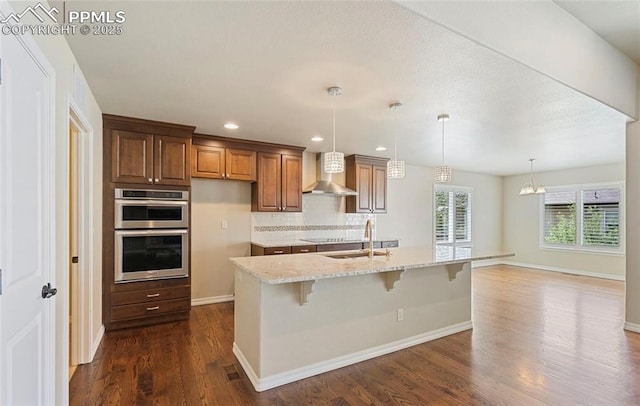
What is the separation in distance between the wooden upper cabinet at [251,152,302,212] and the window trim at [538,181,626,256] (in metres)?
6.15

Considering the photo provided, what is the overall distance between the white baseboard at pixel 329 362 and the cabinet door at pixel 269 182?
224cm

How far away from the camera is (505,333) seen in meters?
3.47

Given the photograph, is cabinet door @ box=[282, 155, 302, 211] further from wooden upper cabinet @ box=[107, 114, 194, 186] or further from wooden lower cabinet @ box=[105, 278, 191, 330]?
wooden lower cabinet @ box=[105, 278, 191, 330]

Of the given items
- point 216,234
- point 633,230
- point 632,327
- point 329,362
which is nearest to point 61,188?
point 329,362

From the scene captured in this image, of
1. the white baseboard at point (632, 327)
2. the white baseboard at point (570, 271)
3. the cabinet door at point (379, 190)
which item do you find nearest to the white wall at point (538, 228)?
the white baseboard at point (570, 271)

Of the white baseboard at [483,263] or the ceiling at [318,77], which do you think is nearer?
the ceiling at [318,77]

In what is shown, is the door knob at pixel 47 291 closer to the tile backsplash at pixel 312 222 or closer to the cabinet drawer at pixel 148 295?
the cabinet drawer at pixel 148 295

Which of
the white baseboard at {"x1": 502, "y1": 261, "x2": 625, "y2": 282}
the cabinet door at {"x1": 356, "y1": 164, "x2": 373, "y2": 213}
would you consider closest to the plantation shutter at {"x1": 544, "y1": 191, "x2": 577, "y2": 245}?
the white baseboard at {"x1": 502, "y1": 261, "x2": 625, "y2": 282}

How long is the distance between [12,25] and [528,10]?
299cm

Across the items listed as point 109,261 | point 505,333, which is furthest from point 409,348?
point 109,261

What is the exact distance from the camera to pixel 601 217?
→ 265 inches

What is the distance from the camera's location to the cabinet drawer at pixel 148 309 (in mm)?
3484

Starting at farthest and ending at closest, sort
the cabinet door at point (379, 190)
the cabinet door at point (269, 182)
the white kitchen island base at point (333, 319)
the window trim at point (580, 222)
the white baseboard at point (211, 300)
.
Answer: the window trim at point (580, 222)
the cabinet door at point (379, 190)
the cabinet door at point (269, 182)
the white baseboard at point (211, 300)
the white kitchen island base at point (333, 319)

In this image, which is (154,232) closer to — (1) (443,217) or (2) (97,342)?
(2) (97,342)
